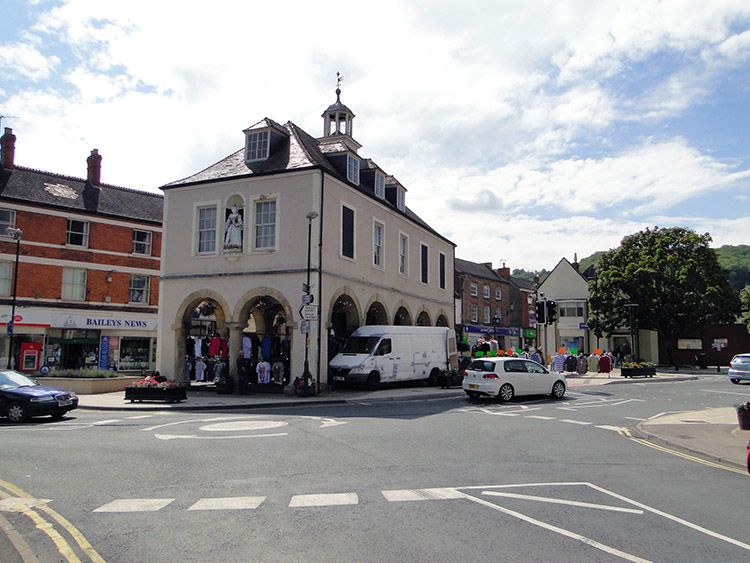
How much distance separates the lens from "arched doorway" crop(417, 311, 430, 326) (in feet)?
114

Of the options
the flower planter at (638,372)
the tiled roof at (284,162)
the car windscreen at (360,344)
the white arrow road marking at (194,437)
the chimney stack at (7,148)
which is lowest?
the white arrow road marking at (194,437)

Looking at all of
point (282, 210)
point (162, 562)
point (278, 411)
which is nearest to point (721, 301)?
point (282, 210)

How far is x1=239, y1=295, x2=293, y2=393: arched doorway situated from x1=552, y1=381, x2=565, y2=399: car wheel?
9.74 metres

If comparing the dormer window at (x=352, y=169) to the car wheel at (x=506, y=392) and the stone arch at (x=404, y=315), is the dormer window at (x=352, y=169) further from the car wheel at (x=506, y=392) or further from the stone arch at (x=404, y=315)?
the car wheel at (x=506, y=392)

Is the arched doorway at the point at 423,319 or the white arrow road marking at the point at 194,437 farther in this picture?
the arched doorway at the point at 423,319

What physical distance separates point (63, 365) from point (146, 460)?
93.6 ft

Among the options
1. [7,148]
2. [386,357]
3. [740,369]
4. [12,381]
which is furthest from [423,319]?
[7,148]

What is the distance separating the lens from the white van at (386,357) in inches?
877

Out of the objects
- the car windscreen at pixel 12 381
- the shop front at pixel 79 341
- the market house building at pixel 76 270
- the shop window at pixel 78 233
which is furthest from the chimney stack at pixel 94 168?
the car windscreen at pixel 12 381

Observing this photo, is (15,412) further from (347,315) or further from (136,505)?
(347,315)

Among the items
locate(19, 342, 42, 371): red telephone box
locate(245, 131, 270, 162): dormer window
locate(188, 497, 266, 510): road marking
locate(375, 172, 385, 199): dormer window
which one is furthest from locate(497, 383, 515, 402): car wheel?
locate(19, 342, 42, 371): red telephone box

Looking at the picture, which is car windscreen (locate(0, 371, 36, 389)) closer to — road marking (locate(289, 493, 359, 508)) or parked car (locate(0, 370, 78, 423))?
parked car (locate(0, 370, 78, 423))

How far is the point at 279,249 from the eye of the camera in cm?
2342

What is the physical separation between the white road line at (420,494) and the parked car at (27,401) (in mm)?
11527
